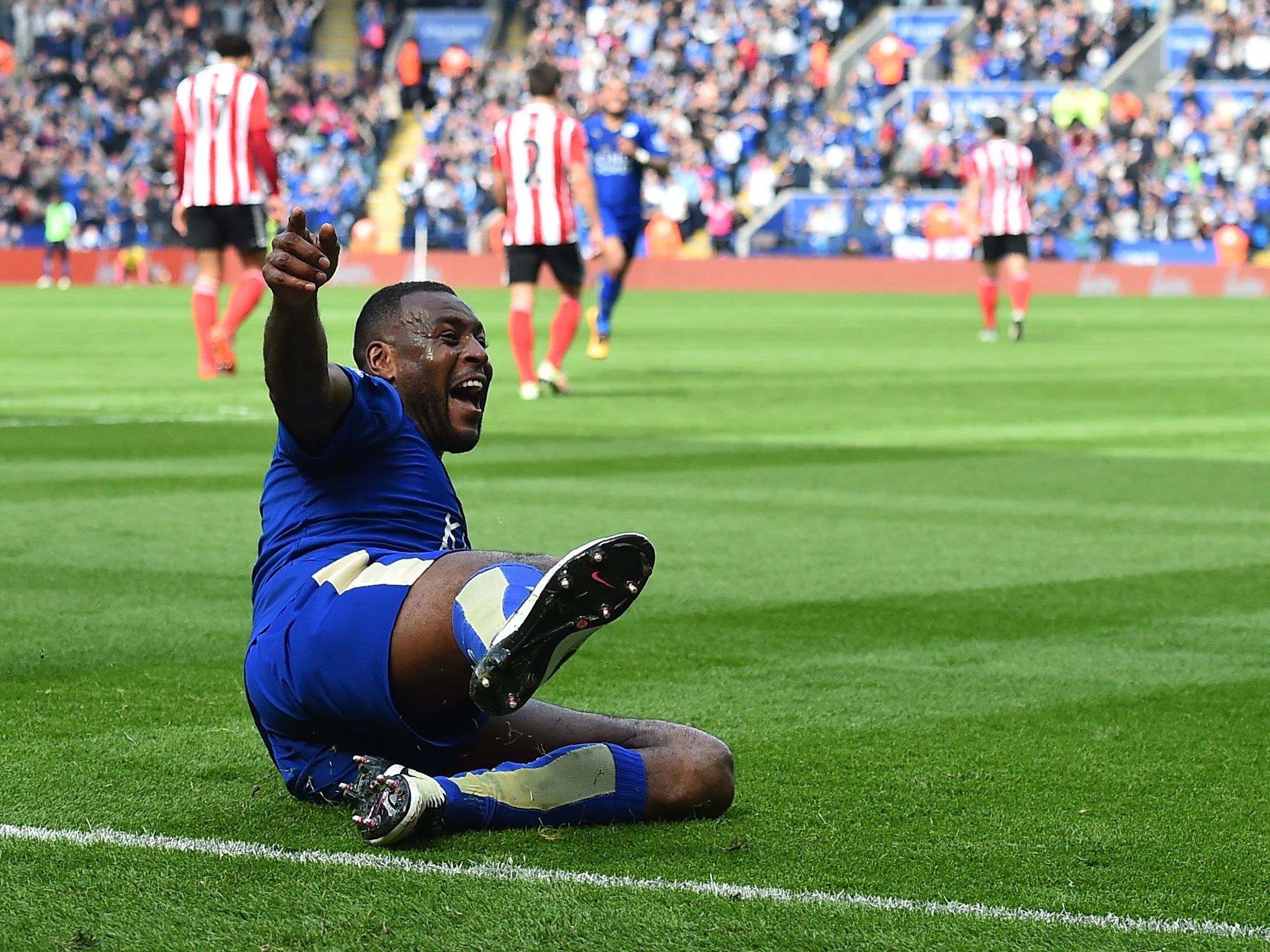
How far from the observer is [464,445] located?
A: 13.5ft

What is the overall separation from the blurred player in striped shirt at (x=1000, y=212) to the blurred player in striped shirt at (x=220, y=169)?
9.69 m

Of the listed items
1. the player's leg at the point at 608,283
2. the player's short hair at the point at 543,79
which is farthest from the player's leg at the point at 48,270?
the player's short hair at the point at 543,79

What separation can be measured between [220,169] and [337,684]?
11.9m

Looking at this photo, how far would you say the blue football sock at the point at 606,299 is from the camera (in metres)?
17.5

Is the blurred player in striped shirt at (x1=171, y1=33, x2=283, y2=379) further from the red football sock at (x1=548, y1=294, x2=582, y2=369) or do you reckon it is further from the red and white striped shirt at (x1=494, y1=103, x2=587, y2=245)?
the red football sock at (x1=548, y1=294, x2=582, y2=369)

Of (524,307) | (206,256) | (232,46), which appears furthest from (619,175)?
(206,256)

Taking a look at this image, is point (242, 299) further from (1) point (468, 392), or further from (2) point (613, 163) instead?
(1) point (468, 392)

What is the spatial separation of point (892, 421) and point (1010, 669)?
755 centimetres

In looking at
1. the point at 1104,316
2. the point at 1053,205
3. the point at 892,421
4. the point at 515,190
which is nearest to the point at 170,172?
the point at 1053,205

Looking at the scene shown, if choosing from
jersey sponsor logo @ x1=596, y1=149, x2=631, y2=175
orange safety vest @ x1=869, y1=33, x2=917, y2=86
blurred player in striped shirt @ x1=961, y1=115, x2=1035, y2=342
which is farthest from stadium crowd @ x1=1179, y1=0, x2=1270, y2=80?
jersey sponsor logo @ x1=596, y1=149, x2=631, y2=175

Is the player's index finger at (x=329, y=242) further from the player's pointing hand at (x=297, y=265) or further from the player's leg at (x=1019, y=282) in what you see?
the player's leg at (x=1019, y=282)

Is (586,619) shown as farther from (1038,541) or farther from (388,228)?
(388,228)

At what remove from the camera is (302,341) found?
3.60 metres

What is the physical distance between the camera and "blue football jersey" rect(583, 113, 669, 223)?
1712cm
